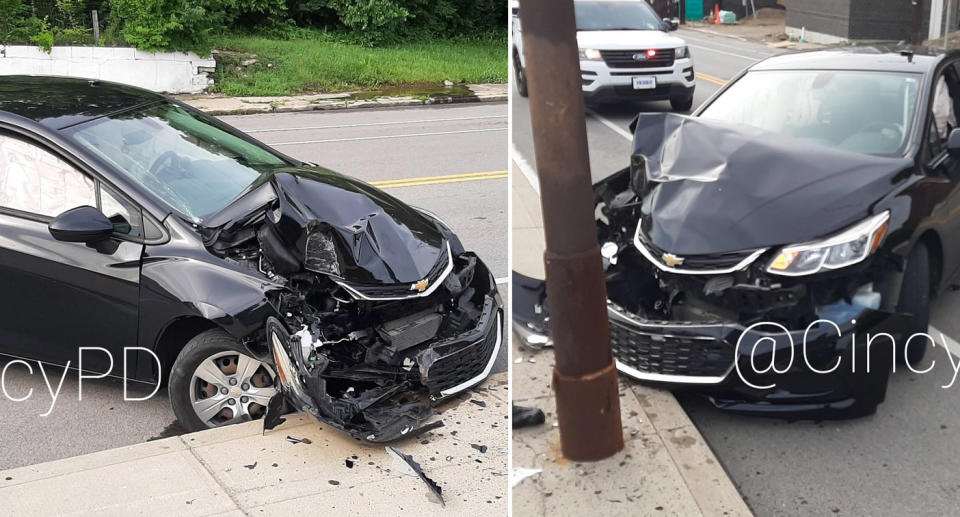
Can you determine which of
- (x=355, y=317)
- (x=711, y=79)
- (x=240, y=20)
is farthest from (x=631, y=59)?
(x=240, y=20)

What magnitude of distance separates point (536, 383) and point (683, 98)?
1.19m

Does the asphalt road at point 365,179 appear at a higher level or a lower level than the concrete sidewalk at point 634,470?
lower

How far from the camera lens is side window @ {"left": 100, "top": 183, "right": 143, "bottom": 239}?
4258 millimetres

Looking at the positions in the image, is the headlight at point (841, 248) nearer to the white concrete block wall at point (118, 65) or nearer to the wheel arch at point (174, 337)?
the wheel arch at point (174, 337)

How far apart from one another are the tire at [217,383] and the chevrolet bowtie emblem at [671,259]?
1.93m

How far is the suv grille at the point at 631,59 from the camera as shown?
3.60m

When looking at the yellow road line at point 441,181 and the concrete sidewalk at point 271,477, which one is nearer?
the concrete sidewalk at point 271,477

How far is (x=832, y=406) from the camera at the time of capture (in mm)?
2721

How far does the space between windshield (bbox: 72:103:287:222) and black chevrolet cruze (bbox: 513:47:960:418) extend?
2.16m

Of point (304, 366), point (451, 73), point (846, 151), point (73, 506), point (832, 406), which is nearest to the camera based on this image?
point (832, 406)

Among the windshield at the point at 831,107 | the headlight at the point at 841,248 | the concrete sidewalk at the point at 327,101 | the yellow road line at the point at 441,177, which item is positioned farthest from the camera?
the concrete sidewalk at the point at 327,101

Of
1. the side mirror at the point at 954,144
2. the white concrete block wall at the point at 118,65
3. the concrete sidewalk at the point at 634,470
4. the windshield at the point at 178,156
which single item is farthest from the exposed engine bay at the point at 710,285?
the white concrete block wall at the point at 118,65

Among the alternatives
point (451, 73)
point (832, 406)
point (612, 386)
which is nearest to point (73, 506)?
point (612, 386)

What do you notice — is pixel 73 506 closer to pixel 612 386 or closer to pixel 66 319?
pixel 66 319
